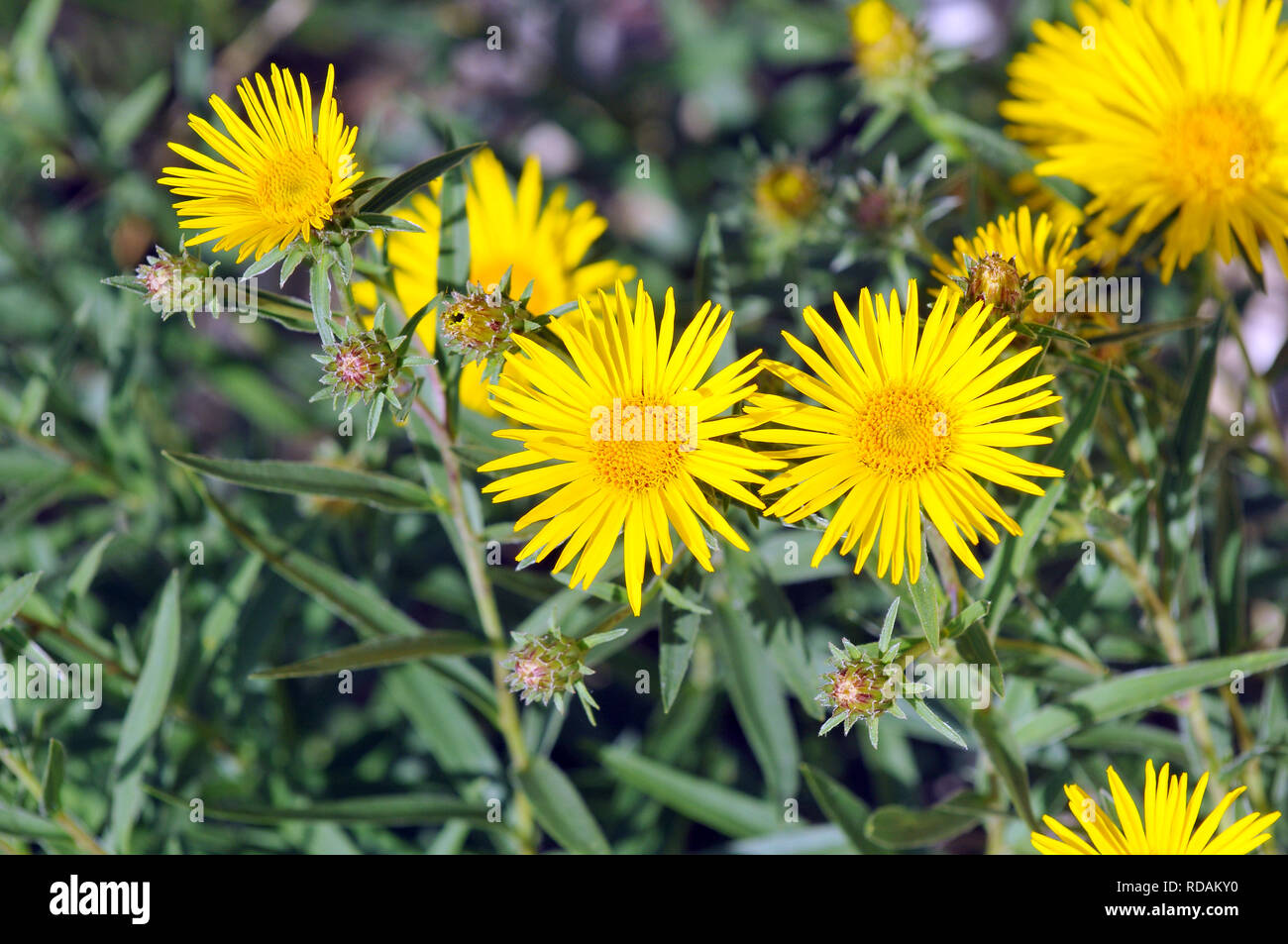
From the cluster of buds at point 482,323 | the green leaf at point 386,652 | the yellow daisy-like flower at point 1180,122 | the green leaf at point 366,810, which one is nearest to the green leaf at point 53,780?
the green leaf at point 366,810

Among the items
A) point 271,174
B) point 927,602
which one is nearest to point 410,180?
point 271,174

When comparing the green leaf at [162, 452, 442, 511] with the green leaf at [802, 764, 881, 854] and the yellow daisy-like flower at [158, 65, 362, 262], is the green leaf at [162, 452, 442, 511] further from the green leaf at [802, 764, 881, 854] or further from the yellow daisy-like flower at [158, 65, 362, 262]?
the green leaf at [802, 764, 881, 854]

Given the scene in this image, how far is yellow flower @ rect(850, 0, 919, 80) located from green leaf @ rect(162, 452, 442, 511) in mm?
1404

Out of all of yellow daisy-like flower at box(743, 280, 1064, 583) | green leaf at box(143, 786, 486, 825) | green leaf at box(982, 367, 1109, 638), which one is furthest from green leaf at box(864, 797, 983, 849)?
green leaf at box(143, 786, 486, 825)

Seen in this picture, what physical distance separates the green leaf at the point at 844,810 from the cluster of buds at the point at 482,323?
1.01 metres

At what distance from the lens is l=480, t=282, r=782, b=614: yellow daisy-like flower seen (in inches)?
56.9

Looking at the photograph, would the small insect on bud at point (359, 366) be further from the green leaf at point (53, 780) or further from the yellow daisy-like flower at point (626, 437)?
the green leaf at point (53, 780)

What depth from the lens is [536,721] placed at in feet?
6.82

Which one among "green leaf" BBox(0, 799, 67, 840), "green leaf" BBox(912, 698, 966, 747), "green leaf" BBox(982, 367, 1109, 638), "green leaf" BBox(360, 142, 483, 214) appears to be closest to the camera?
"green leaf" BBox(912, 698, 966, 747)

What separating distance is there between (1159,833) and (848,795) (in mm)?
595

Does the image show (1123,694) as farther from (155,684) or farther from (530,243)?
(155,684)

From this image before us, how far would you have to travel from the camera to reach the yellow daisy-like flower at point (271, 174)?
1.37 m
